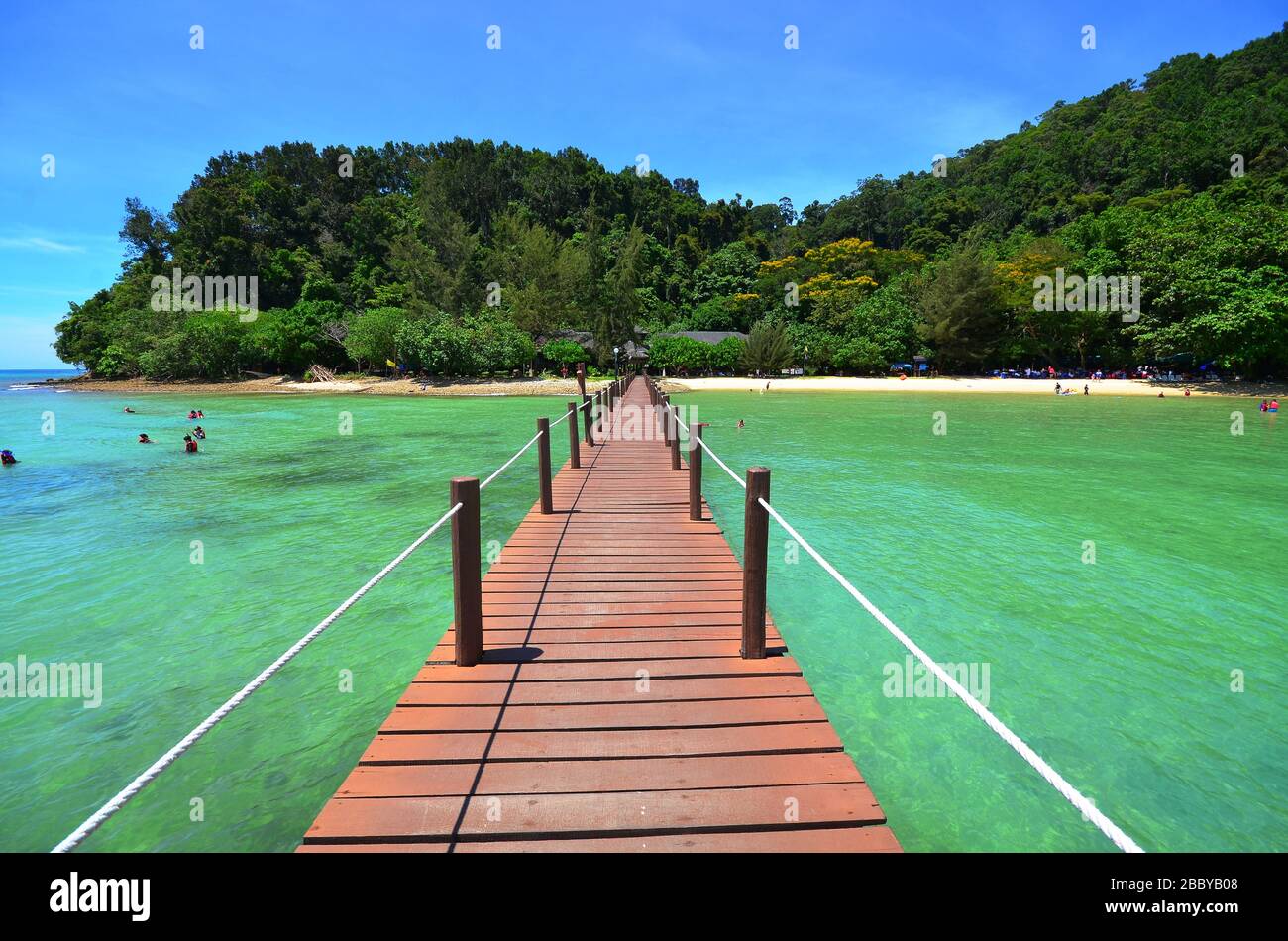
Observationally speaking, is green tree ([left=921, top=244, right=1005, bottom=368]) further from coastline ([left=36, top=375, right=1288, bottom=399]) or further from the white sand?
the white sand

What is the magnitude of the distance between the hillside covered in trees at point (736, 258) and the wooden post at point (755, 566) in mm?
45307

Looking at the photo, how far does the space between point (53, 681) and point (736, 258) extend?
72438 millimetres

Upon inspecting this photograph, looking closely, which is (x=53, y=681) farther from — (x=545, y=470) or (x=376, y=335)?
(x=376, y=335)

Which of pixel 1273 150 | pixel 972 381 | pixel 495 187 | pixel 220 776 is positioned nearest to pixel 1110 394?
pixel 972 381

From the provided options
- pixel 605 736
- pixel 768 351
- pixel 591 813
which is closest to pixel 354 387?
pixel 768 351

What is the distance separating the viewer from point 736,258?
70.9 metres

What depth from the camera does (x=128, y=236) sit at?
74.2 m

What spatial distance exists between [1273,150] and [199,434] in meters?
89.7

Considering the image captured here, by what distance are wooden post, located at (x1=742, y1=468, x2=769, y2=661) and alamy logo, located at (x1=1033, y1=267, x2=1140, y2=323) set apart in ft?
163

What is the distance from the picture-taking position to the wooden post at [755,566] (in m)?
3.80
